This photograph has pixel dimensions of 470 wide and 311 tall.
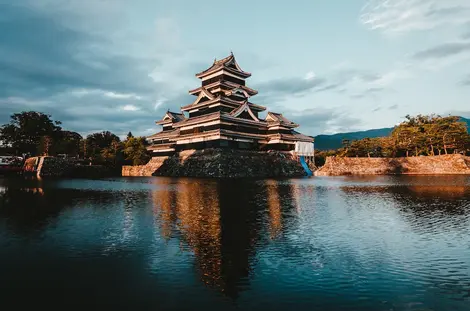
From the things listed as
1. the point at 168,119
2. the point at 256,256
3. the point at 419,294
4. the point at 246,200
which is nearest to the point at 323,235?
the point at 256,256

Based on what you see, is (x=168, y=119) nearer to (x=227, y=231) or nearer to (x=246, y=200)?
(x=246, y=200)

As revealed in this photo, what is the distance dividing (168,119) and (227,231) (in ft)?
194

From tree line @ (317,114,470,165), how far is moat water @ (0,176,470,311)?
53.0 meters

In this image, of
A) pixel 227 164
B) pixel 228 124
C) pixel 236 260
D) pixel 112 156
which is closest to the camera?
pixel 236 260

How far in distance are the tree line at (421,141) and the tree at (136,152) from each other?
153 ft

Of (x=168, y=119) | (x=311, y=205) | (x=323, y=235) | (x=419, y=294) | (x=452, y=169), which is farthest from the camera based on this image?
(x=168, y=119)

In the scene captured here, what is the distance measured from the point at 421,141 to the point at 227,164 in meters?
42.5

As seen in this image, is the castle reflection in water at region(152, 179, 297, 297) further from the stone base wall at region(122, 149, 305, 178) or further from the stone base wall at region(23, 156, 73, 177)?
the stone base wall at region(23, 156, 73, 177)

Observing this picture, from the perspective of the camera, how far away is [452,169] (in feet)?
169

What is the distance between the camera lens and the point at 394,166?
56.7 meters

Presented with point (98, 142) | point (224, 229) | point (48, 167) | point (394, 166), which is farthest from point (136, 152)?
point (224, 229)

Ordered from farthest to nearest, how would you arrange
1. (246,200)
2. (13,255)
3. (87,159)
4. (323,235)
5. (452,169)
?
(87,159) → (452,169) → (246,200) → (323,235) → (13,255)

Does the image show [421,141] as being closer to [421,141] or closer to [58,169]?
[421,141]

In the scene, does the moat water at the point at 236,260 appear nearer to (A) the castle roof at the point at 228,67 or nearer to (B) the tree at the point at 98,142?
(A) the castle roof at the point at 228,67
